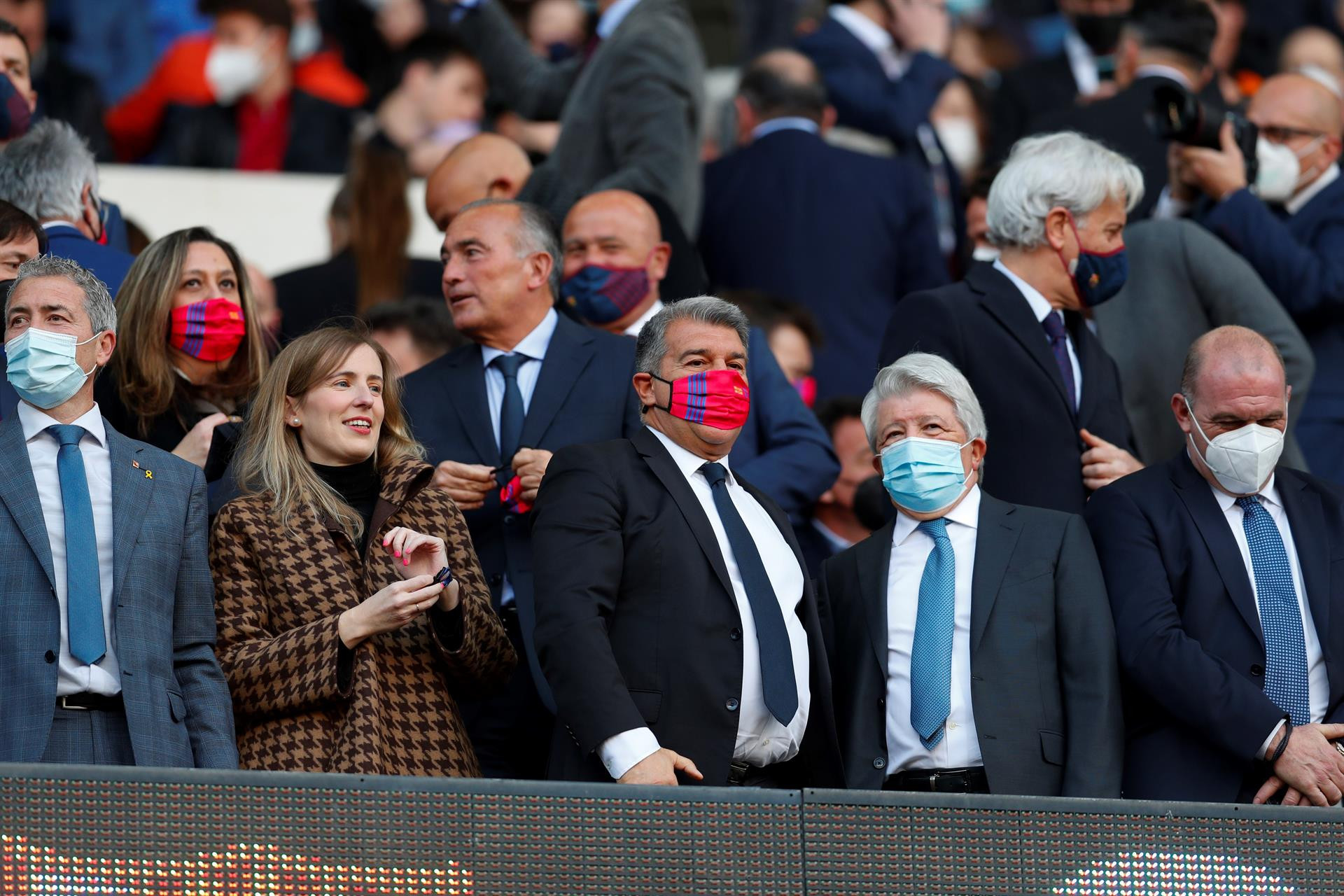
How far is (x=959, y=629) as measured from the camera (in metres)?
5.14

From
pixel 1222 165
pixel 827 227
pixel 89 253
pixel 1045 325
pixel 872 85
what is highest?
pixel 872 85

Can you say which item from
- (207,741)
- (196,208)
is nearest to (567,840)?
(207,741)

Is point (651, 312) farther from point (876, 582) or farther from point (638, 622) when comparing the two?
point (638, 622)

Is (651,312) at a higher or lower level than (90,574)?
higher

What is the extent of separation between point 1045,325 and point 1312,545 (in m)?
1.12

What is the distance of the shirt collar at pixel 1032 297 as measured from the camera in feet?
19.9

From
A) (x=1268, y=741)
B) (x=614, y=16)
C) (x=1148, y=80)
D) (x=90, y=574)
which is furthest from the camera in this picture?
(x=614, y=16)

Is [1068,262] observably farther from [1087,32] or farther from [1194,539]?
[1087,32]

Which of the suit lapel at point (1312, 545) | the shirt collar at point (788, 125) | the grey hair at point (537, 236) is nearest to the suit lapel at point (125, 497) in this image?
the grey hair at point (537, 236)

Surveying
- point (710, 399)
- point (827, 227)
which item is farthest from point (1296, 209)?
point (710, 399)

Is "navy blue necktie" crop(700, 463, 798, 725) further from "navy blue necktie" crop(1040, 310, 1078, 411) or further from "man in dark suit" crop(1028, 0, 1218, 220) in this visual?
"man in dark suit" crop(1028, 0, 1218, 220)

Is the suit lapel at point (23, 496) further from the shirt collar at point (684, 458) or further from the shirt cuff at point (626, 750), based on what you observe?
Result: the shirt collar at point (684, 458)

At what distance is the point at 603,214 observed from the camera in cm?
676

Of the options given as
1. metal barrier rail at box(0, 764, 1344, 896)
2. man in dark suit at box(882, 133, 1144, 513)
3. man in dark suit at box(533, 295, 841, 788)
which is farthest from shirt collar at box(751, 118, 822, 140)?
metal barrier rail at box(0, 764, 1344, 896)
